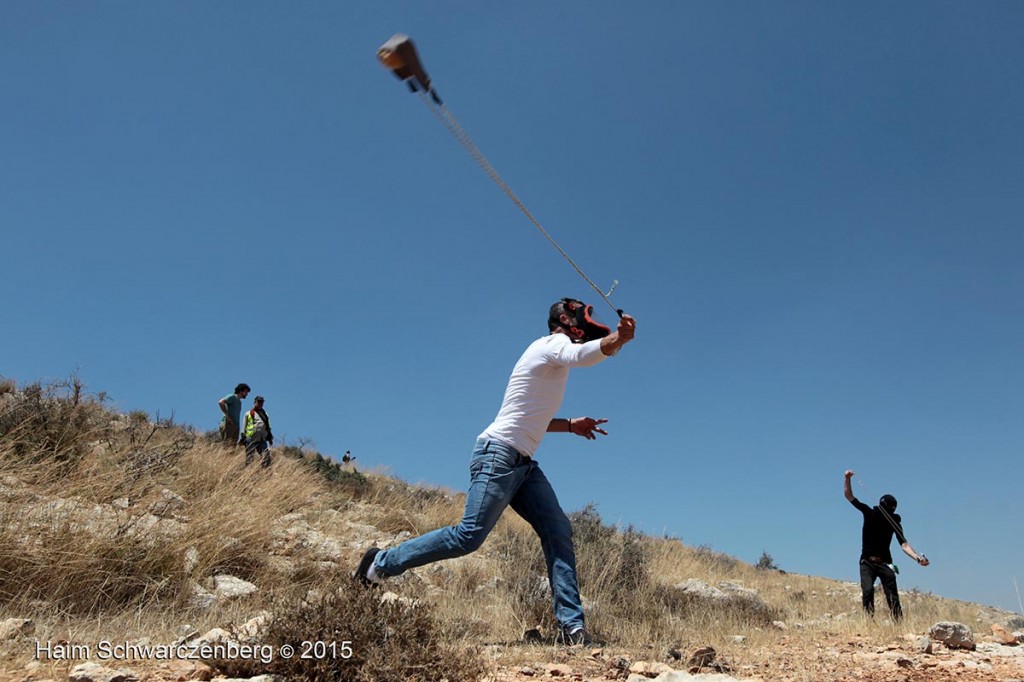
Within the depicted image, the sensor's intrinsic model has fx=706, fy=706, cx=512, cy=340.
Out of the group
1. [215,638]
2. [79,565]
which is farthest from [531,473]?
[79,565]

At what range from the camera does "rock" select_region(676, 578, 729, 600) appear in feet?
24.7

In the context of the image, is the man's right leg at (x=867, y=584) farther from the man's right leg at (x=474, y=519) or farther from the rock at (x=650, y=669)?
the man's right leg at (x=474, y=519)

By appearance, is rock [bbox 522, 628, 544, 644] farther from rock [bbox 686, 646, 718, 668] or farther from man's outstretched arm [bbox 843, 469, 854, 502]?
man's outstretched arm [bbox 843, 469, 854, 502]

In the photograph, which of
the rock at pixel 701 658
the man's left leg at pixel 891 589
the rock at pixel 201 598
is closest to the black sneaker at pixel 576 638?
the rock at pixel 701 658

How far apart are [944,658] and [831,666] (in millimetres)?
1059

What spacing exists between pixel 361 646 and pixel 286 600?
1.80 ft

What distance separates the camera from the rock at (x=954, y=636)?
457 centimetres

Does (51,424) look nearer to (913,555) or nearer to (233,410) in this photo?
(233,410)

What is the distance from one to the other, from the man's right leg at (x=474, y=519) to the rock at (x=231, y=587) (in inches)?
48.9

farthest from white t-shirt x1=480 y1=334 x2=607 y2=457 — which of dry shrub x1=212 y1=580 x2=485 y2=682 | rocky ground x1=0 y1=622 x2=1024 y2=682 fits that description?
dry shrub x1=212 y1=580 x2=485 y2=682

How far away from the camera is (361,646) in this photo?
9.46ft

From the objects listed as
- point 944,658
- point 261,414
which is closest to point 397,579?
point 944,658

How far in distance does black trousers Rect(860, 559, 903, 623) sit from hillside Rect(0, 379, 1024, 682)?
30.2 inches

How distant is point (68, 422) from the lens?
7301 millimetres
